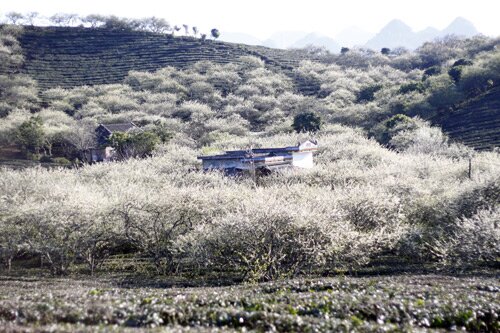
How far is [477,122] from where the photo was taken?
47.5m

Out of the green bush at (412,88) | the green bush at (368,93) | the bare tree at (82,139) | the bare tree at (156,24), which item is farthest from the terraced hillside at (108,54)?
the green bush at (412,88)

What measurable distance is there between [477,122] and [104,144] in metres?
40.3

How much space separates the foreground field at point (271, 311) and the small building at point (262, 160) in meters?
20.0

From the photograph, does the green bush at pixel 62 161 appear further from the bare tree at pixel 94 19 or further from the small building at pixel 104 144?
the bare tree at pixel 94 19

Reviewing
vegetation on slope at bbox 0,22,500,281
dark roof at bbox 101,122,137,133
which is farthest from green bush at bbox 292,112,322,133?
dark roof at bbox 101,122,137,133

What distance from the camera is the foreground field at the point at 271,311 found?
8.38m

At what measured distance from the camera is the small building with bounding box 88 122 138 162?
155 feet

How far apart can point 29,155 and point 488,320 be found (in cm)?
5048

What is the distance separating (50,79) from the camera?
7650 centimetres

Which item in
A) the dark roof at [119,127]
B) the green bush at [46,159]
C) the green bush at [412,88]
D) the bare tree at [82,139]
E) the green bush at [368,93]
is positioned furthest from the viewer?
the green bush at [368,93]

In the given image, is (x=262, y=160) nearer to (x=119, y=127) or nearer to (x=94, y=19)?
(x=119, y=127)

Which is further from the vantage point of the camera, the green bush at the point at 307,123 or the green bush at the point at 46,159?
the green bush at the point at 307,123

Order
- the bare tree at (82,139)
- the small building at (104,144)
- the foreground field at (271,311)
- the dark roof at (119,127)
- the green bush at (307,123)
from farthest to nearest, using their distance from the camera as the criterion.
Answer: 1. the green bush at (307,123)
2. the dark roof at (119,127)
3. the bare tree at (82,139)
4. the small building at (104,144)
5. the foreground field at (271,311)

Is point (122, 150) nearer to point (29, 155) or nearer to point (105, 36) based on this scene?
point (29, 155)
